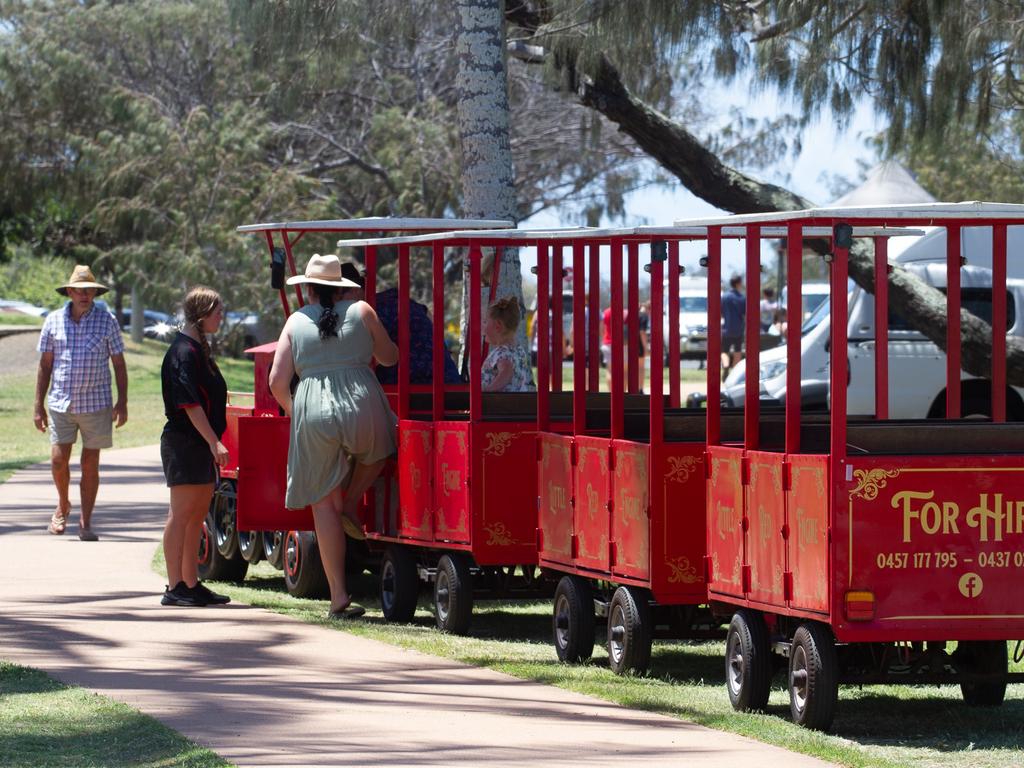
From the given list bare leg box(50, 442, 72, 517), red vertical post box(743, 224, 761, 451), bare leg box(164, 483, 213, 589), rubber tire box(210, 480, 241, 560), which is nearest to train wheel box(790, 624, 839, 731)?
red vertical post box(743, 224, 761, 451)

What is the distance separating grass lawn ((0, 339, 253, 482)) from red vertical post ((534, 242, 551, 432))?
9068mm

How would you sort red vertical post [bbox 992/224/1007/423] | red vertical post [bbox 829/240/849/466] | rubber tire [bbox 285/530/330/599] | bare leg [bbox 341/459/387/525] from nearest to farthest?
red vertical post [bbox 829/240/849/466] < red vertical post [bbox 992/224/1007/423] < bare leg [bbox 341/459/387/525] < rubber tire [bbox 285/530/330/599]

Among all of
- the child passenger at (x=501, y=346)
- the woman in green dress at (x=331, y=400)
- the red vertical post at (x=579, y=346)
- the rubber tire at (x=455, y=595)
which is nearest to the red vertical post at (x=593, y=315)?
the red vertical post at (x=579, y=346)

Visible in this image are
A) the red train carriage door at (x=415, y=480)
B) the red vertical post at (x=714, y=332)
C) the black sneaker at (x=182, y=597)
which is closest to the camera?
the red vertical post at (x=714, y=332)

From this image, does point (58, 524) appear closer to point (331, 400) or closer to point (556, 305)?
point (331, 400)

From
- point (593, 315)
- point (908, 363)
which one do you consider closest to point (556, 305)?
point (593, 315)

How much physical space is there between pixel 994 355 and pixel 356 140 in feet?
96.3

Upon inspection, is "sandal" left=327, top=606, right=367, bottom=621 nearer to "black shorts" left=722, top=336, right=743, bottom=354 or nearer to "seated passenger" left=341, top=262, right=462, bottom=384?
"seated passenger" left=341, top=262, right=462, bottom=384

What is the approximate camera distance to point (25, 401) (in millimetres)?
29297

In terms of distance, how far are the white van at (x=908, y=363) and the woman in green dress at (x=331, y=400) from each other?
845cm

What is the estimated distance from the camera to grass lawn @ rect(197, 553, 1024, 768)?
671cm

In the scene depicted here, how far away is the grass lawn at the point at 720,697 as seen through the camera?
22.0 feet

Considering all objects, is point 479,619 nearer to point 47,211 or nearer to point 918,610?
point 918,610

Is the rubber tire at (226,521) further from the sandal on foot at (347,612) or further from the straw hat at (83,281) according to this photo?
the straw hat at (83,281)
